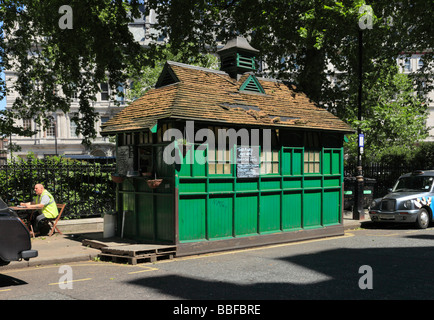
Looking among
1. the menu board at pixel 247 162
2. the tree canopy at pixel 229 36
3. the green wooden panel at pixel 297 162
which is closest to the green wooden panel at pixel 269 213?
the menu board at pixel 247 162

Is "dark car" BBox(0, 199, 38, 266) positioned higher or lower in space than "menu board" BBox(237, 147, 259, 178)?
lower

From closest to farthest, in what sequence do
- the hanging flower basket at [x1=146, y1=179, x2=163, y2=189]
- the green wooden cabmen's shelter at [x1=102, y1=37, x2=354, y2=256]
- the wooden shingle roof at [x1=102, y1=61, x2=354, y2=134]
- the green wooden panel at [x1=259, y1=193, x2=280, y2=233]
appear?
the hanging flower basket at [x1=146, y1=179, x2=163, y2=189] → the green wooden cabmen's shelter at [x1=102, y1=37, x2=354, y2=256] → the wooden shingle roof at [x1=102, y1=61, x2=354, y2=134] → the green wooden panel at [x1=259, y1=193, x2=280, y2=233]

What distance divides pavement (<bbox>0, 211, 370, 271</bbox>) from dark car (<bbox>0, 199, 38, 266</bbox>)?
1800 millimetres

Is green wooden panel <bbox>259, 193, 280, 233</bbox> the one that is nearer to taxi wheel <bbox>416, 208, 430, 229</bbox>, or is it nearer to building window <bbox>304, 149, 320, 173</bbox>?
building window <bbox>304, 149, 320, 173</bbox>

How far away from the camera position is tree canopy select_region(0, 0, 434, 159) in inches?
672

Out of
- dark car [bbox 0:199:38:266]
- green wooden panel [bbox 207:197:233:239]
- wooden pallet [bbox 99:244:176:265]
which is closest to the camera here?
dark car [bbox 0:199:38:266]

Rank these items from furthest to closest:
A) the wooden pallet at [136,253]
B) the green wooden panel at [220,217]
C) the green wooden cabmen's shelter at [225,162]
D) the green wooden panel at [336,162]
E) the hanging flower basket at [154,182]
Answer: the green wooden panel at [336,162], the green wooden panel at [220,217], the green wooden cabmen's shelter at [225,162], the hanging flower basket at [154,182], the wooden pallet at [136,253]

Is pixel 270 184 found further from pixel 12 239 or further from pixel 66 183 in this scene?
pixel 66 183

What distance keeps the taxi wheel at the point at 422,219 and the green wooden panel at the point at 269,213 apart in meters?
5.82

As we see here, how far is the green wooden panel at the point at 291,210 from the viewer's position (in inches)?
476

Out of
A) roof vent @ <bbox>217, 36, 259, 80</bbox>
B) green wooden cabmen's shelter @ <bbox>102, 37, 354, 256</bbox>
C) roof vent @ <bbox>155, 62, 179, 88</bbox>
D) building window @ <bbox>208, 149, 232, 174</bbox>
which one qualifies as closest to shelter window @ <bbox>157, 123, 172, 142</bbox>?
green wooden cabmen's shelter @ <bbox>102, 37, 354, 256</bbox>

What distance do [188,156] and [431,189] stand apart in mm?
9805

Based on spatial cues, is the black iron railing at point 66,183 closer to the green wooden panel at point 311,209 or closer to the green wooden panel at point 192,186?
the green wooden panel at point 192,186

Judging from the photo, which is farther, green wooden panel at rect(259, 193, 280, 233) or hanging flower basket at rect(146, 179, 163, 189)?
green wooden panel at rect(259, 193, 280, 233)
